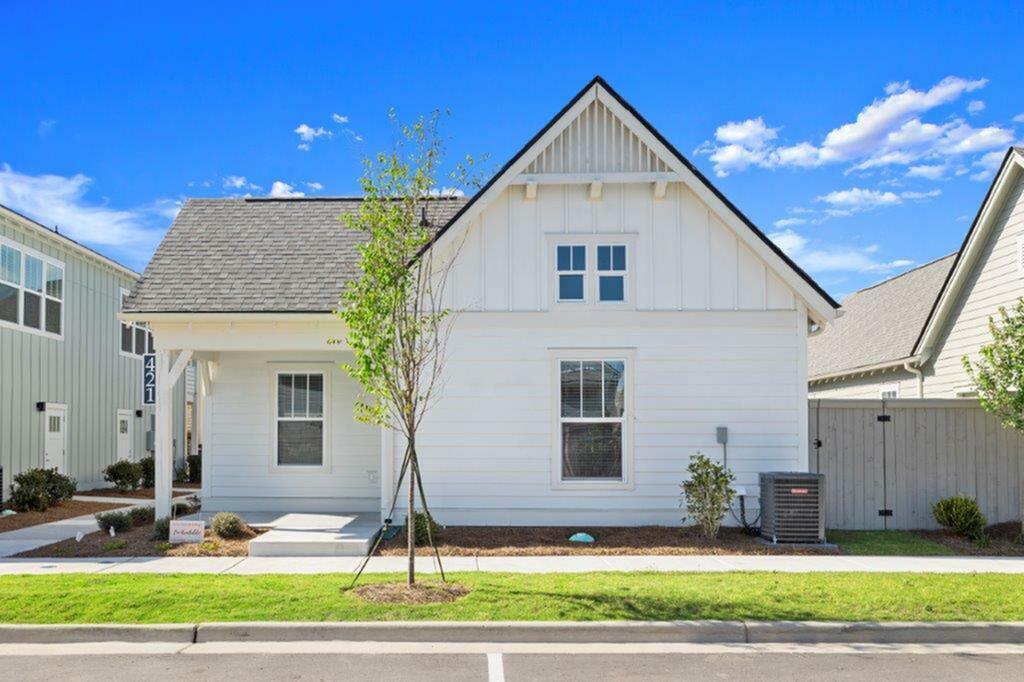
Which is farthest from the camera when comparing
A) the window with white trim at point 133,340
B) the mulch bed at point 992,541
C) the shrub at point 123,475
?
the window with white trim at point 133,340

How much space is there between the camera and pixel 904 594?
877 cm

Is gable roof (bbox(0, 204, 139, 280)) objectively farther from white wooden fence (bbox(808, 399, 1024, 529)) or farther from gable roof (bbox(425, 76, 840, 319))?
white wooden fence (bbox(808, 399, 1024, 529))

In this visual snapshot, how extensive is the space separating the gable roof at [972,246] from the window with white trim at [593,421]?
7.65 meters

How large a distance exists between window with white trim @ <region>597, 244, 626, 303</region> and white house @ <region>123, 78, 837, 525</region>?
0.08 feet

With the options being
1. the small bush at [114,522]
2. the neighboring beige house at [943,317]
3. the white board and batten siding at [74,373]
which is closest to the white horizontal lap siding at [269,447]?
the small bush at [114,522]

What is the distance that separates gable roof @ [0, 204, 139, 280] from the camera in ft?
61.3

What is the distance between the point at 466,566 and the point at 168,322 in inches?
260

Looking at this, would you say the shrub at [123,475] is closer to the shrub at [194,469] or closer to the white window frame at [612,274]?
the shrub at [194,469]

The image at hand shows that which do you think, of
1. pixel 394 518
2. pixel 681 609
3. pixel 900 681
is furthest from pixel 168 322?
pixel 900 681

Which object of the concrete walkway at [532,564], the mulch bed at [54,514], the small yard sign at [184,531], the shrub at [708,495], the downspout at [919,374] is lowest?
the mulch bed at [54,514]

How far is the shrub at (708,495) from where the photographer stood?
12.5m

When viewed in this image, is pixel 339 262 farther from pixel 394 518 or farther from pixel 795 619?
pixel 795 619

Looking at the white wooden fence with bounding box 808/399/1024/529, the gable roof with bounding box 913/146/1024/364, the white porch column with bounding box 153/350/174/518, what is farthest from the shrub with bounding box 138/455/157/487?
the gable roof with bounding box 913/146/1024/364

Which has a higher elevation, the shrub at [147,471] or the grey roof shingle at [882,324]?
the grey roof shingle at [882,324]
